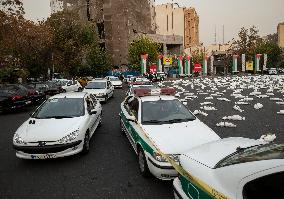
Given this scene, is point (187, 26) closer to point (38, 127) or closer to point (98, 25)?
point (98, 25)

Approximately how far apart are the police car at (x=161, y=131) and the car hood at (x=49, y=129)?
4.94ft

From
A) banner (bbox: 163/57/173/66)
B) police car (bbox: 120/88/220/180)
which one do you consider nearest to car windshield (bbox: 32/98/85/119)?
police car (bbox: 120/88/220/180)

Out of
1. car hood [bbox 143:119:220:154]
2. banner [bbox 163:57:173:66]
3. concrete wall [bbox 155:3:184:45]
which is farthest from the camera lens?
concrete wall [bbox 155:3:184:45]

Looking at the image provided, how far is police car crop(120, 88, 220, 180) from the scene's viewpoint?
549 cm

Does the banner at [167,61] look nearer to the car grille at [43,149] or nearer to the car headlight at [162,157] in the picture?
the car grille at [43,149]

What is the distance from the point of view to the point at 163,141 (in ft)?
19.1

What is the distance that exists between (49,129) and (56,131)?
0.24 m

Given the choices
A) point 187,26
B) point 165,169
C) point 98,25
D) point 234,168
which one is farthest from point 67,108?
point 187,26

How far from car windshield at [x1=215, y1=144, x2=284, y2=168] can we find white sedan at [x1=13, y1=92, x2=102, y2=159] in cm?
466

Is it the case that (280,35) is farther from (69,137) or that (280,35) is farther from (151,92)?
(69,137)

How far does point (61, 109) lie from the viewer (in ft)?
28.9

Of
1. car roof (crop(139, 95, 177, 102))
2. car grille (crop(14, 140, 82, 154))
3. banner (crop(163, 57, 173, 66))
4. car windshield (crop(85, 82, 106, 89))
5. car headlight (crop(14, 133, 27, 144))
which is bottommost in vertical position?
car grille (crop(14, 140, 82, 154))

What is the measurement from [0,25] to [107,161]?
19.5 metres

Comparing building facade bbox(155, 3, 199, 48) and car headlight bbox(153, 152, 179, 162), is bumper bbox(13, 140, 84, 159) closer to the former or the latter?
car headlight bbox(153, 152, 179, 162)
